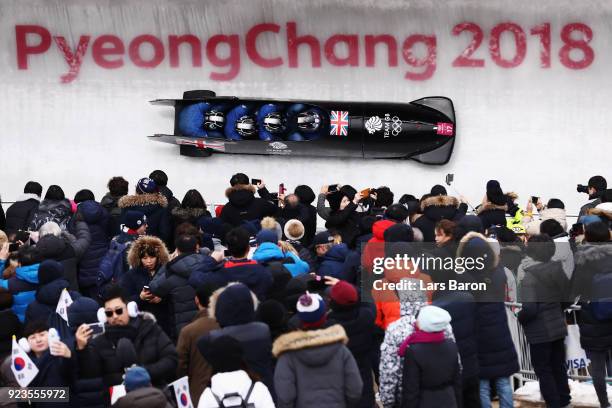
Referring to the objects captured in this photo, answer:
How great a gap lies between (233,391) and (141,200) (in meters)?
4.34

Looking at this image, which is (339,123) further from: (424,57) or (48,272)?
(48,272)

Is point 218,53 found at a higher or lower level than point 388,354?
higher

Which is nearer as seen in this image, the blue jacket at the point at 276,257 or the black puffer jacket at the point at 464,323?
the black puffer jacket at the point at 464,323

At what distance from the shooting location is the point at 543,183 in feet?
44.4

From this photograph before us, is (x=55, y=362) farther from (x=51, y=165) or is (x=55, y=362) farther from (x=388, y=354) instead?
(x=51, y=165)

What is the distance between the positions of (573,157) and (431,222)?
18.2 ft

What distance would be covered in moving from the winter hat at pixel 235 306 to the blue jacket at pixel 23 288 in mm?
1736

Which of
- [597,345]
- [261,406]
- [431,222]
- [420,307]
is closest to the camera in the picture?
[261,406]

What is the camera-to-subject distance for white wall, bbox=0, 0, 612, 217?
43.5 ft

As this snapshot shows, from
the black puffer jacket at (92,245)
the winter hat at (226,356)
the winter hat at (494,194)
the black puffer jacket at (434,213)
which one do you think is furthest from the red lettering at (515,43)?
the winter hat at (226,356)

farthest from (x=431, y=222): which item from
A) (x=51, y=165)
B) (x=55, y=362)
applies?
(x=51, y=165)

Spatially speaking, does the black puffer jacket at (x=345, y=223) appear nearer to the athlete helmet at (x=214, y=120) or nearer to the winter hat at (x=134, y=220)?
the winter hat at (x=134, y=220)

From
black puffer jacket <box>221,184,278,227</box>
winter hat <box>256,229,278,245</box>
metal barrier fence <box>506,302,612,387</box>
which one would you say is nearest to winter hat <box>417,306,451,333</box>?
winter hat <box>256,229,278,245</box>

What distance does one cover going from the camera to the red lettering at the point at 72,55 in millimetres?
13391
